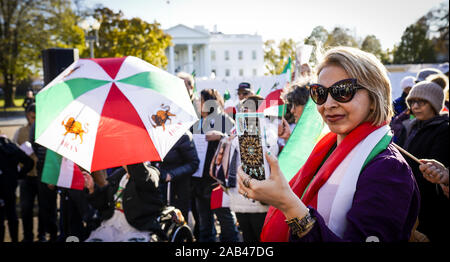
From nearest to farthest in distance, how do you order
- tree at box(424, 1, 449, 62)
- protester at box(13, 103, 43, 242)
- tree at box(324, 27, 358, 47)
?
tree at box(324, 27, 358, 47), tree at box(424, 1, 449, 62), protester at box(13, 103, 43, 242)

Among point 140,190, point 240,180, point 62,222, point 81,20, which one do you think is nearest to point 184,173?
point 140,190

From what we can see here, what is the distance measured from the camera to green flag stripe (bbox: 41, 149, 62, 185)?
11.2 ft

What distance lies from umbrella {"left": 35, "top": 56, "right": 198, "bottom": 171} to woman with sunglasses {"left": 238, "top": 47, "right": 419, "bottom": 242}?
1.11 metres

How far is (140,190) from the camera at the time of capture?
9.53 feet

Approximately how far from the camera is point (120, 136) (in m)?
2.26

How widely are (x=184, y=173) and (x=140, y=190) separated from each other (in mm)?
1014

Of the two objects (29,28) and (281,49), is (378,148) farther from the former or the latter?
(29,28)

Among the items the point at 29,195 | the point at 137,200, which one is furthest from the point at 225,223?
the point at 29,195

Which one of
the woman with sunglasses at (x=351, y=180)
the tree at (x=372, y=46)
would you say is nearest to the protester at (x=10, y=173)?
the woman with sunglasses at (x=351, y=180)

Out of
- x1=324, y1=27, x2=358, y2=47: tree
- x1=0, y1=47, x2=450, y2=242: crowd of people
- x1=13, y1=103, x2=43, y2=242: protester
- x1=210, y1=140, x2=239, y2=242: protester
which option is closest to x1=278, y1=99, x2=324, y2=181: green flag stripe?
x1=0, y1=47, x2=450, y2=242: crowd of people

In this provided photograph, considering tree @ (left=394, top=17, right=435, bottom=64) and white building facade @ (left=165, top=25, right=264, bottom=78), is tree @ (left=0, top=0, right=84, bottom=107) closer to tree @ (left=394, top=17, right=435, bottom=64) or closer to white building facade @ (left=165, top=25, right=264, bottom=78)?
white building facade @ (left=165, top=25, right=264, bottom=78)

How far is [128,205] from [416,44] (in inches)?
105

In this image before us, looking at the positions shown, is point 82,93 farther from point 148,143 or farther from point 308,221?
point 308,221

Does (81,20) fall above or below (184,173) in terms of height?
above
